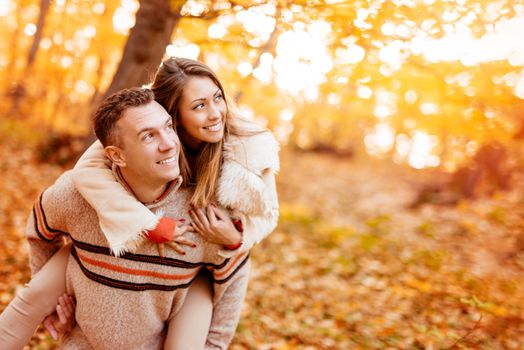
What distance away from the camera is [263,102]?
13344 mm

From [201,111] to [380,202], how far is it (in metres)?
9.20

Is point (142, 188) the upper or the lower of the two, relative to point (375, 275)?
upper

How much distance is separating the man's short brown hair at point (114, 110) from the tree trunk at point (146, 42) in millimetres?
1475

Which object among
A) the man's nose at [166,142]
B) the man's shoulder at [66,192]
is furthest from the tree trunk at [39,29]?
the man's nose at [166,142]

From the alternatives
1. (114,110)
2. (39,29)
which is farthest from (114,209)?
(39,29)

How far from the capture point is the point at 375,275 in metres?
5.25

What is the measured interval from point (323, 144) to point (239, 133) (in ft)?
54.7

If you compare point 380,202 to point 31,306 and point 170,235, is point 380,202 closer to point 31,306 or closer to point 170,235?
point 170,235

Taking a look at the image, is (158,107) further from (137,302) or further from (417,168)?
(417,168)

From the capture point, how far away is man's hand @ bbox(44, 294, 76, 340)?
6.66 ft

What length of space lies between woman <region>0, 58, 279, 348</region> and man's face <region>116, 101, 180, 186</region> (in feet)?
0.51

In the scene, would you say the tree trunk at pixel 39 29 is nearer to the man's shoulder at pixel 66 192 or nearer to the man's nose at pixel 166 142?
the man's shoulder at pixel 66 192

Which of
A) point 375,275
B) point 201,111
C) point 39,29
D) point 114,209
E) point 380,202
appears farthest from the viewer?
point 380,202

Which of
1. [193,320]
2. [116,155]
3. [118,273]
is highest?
[116,155]
